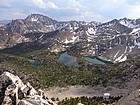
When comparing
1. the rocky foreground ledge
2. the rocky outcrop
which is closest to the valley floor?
the rocky foreground ledge

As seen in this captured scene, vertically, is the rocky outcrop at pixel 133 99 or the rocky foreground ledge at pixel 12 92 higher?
the rocky outcrop at pixel 133 99

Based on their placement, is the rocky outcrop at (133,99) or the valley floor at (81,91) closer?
the rocky outcrop at (133,99)

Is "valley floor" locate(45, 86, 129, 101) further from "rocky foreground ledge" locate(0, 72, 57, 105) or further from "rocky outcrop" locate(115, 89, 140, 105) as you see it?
"rocky outcrop" locate(115, 89, 140, 105)

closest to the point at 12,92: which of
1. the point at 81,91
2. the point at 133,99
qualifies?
the point at 133,99

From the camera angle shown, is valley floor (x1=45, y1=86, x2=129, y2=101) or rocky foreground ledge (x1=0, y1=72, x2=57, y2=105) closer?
rocky foreground ledge (x1=0, y1=72, x2=57, y2=105)

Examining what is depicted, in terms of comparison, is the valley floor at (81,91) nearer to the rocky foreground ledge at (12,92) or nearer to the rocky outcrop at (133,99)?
the rocky foreground ledge at (12,92)

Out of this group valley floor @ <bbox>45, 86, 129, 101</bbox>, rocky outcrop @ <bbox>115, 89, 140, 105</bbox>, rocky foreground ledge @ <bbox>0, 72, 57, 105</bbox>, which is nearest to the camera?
→ rocky outcrop @ <bbox>115, 89, 140, 105</bbox>

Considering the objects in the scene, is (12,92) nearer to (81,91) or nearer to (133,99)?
(133,99)

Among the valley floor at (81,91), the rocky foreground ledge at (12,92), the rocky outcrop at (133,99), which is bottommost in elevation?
the valley floor at (81,91)

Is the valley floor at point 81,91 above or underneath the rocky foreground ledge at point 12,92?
underneath

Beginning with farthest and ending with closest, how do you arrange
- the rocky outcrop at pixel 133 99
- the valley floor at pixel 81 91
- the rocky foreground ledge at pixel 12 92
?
the valley floor at pixel 81 91
the rocky foreground ledge at pixel 12 92
the rocky outcrop at pixel 133 99

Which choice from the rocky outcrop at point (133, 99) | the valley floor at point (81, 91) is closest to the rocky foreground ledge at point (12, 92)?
the rocky outcrop at point (133, 99)

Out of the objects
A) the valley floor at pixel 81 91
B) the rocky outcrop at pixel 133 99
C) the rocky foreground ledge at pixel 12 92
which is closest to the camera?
the rocky outcrop at pixel 133 99
